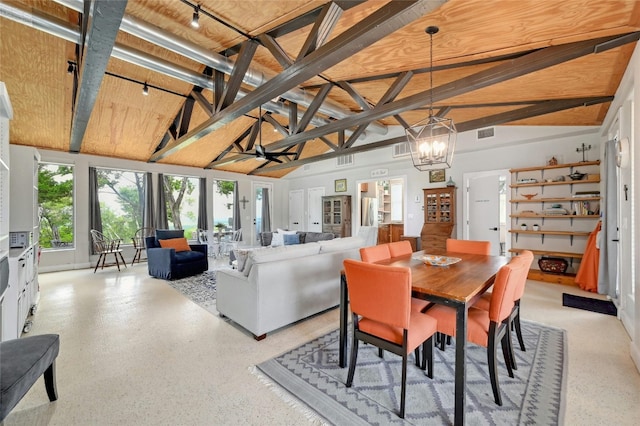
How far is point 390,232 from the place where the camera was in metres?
7.88

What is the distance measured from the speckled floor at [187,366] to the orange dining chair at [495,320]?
449mm

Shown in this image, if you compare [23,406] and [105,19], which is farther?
[105,19]

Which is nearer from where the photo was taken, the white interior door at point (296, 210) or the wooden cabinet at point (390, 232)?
the wooden cabinet at point (390, 232)

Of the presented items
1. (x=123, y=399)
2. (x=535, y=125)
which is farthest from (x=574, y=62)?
(x=123, y=399)

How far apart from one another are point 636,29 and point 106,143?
28.0 feet

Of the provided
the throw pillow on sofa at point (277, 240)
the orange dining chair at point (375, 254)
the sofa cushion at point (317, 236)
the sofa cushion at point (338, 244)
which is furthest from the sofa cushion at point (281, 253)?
the throw pillow on sofa at point (277, 240)

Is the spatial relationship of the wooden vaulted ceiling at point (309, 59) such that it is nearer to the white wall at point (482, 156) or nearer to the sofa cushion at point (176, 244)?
the white wall at point (482, 156)

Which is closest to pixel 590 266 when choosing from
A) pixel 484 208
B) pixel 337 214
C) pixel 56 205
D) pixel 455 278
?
pixel 484 208

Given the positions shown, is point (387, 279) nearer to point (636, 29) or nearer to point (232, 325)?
point (232, 325)

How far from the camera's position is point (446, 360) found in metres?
2.28

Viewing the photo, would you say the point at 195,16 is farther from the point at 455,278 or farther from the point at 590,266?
the point at 590,266

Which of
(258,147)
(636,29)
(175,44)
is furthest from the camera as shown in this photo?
(258,147)

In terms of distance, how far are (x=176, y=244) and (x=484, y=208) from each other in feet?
21.9

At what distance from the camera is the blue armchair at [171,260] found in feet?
16.4
